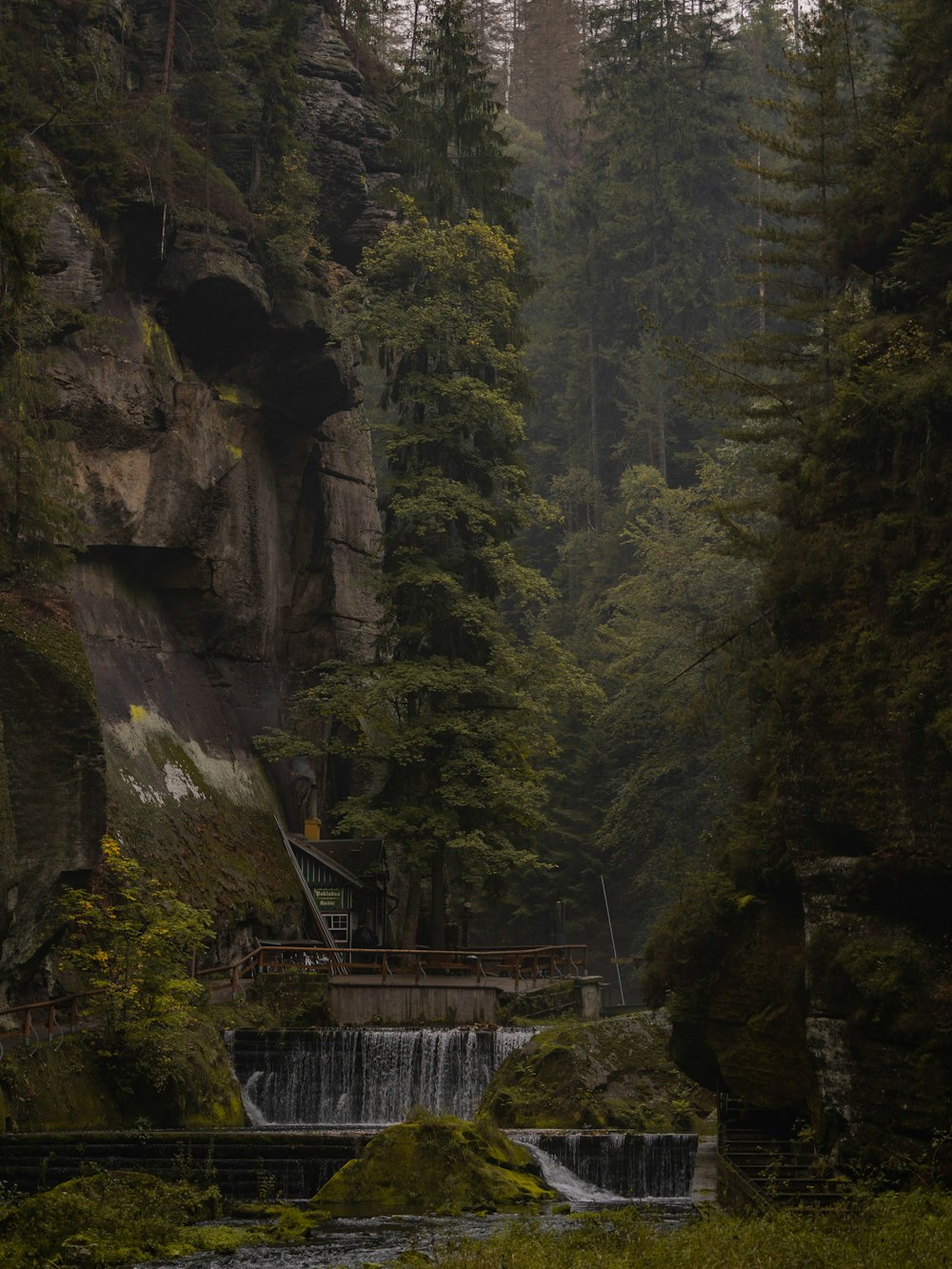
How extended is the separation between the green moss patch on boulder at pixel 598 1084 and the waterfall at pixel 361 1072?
1.24 m

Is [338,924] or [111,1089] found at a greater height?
[338,924]

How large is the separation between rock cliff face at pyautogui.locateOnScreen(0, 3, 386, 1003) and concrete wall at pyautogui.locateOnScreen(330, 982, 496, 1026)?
3952 mm

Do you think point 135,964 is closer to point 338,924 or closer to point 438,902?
point 438,902

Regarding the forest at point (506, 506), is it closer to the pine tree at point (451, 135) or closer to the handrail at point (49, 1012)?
the pine tree at point (451, 135)

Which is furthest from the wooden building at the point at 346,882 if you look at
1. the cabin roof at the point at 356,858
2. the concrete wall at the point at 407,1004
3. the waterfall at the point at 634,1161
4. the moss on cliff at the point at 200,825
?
the waterfall at the point at 634,1161

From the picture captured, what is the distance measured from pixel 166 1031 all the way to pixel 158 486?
676 inches

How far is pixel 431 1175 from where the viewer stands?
62.1ft

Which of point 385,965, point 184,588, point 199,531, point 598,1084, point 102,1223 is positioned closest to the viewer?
point 102,1223

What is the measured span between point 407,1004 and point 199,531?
14.4 metres

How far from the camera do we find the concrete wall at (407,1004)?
101 ft

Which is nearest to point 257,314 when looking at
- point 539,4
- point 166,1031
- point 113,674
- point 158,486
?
point 158,486

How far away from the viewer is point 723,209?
218ft

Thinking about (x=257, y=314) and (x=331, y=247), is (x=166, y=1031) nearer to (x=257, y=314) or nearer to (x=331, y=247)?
(x=257, y=314)

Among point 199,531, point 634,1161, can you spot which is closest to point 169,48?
point 199,531
